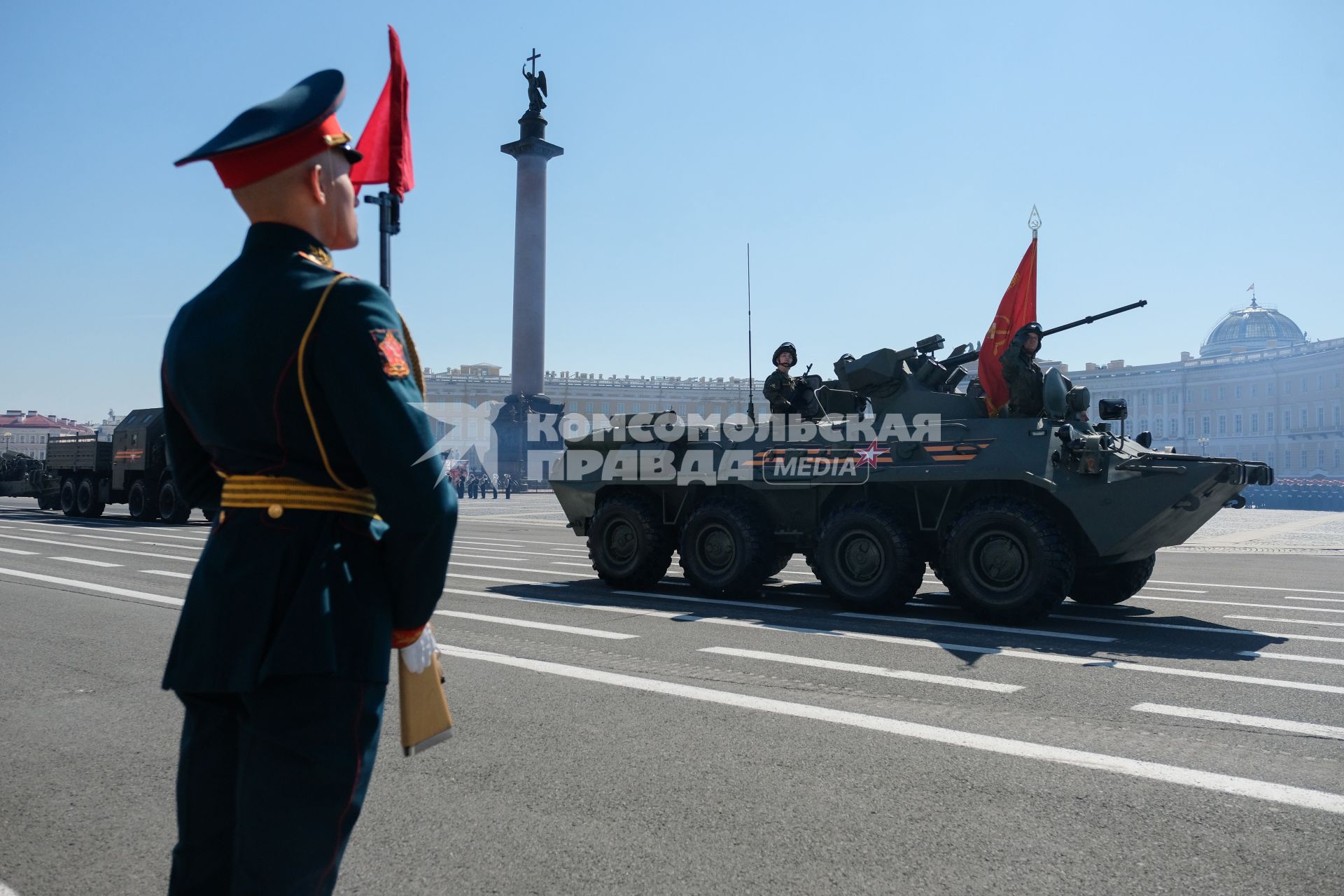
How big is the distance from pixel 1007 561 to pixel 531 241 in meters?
42.1

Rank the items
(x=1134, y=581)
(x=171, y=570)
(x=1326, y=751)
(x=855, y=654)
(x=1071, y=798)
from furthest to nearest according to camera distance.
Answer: (x=171, y=570), (x=1134, y=581), (x=855, y=654), (x=1326, y=751), (x=1071, y=798)

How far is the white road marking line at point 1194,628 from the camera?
8.77 metres

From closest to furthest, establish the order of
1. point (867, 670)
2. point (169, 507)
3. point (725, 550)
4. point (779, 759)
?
point (779, 759)
point (867, 670)
point (725, 550)
point (169, 507)

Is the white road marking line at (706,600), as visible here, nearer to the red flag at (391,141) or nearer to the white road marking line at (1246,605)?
the white road marking line at (1246,605)

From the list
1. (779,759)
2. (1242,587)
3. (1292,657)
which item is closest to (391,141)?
(779,759)

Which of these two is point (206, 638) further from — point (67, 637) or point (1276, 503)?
point (1276, 503)

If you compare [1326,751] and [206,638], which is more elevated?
[206,638]

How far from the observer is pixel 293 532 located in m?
2.13

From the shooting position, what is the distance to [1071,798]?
435 cm

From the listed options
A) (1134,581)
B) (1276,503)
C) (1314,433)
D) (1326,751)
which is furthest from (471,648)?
(1314,433)

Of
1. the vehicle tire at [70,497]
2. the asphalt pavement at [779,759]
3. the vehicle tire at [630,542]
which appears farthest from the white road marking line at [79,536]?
the vehicle tire at [630,542]

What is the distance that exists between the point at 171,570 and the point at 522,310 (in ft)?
122

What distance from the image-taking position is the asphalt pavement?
368 cm

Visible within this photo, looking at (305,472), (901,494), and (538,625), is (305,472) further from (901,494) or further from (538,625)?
(901,494)
